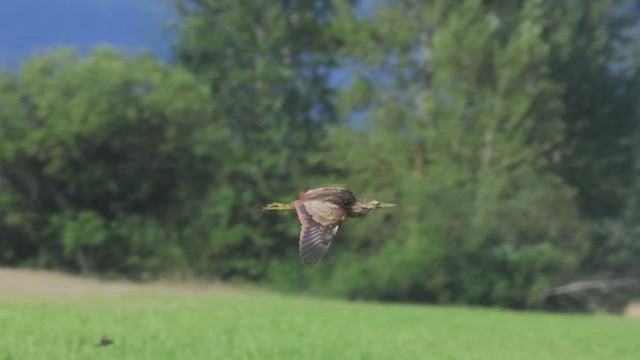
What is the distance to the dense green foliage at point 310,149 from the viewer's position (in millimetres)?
22922

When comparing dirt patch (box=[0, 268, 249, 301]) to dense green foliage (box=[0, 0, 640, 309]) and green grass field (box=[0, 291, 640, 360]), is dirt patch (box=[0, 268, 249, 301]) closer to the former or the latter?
dense green foliage (box=[0, 0, 640, 309])

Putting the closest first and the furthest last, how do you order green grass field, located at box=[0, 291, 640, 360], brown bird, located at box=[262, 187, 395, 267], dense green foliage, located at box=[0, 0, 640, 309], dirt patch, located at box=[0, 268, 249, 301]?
brown bird, located at box=[262, 187, 395, 267]
green grass field, located at box=[0, 291, 640, 360]
dirt patch, located at box=[0, 268, 249, 301]
dense green foliage, located at box=[0, 0, 640, 309]

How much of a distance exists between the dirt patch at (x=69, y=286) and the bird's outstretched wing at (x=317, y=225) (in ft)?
50.4

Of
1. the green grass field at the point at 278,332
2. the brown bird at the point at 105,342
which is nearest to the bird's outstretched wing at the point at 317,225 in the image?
the green grass field at the point at 278,332

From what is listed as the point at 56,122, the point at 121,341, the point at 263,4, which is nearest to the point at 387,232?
the point at 263,4

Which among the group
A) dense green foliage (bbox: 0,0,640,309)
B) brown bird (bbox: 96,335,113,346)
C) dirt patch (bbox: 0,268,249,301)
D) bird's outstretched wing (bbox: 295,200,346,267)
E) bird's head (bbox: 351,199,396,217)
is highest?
dense green foliage (bbox: 0,0,640,309)

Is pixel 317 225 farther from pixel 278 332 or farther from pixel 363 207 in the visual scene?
pixel 278 332

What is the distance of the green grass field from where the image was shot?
33.5 feet

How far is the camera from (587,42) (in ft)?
84.6

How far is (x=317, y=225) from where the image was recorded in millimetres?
2664

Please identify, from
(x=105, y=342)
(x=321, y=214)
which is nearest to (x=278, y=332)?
(x=105, y=342)

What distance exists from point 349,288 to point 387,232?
1.64 meters

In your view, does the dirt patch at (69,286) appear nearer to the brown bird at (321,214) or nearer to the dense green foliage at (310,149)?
the dense green foliage at (310,149)

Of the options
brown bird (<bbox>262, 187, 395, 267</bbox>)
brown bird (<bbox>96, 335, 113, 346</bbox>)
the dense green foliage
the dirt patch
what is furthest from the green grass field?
brown bird (<bbox>262, 187, 395, 267</bbox>)
